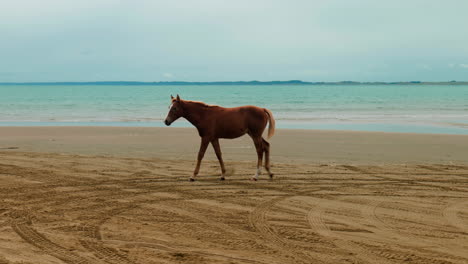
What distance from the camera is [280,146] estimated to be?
16547 millimetres

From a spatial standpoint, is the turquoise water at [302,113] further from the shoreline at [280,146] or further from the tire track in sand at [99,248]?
the tire track in sand at [99,248]

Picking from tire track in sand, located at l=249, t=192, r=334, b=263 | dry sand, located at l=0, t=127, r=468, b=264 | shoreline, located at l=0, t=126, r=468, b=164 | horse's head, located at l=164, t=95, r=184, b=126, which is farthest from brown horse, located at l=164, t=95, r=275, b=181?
shoreline, located at l=0, t=126, r=468, b=164

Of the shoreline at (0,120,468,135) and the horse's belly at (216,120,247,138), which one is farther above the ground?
the horse's belly at (216,120,247,138)

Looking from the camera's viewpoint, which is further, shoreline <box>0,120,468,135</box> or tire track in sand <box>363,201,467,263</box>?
shoreline <box>0,120,468,135</box>

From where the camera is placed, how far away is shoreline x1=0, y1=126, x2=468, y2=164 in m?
13.9

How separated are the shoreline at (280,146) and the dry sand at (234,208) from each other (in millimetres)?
149

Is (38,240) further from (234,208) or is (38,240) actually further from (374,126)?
(374,126)

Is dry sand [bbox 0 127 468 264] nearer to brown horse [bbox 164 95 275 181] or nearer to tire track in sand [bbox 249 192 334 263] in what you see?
tire track in sand [bbox 249 192 334 263]

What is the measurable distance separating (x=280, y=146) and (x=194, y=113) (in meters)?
6.63

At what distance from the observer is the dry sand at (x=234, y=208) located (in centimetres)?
561

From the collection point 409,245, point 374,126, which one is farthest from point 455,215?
point 374,126

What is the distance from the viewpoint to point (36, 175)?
10.6 m

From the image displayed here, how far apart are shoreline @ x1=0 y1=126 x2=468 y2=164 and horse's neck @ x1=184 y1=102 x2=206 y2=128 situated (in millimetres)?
3142

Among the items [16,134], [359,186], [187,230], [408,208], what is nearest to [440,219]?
[408,208]
